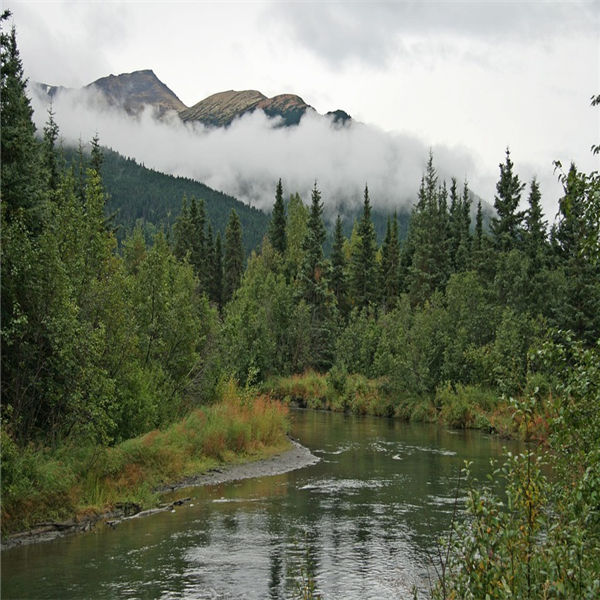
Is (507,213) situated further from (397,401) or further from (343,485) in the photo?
(343,485)

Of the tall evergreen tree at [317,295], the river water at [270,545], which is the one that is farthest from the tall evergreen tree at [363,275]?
the river water at [270,545]

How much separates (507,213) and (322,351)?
2205 cm

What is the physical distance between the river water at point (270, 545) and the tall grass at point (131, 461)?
1210mm

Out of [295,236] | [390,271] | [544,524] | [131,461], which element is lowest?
[131,461]

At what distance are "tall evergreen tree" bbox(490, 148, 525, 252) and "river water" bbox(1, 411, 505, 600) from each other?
40538 millimetres

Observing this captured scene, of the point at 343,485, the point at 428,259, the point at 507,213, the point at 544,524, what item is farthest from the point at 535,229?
the point at 544,524

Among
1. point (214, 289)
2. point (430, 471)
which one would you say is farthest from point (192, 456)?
point (214, 289)

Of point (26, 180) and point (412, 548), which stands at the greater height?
point (26, 180)

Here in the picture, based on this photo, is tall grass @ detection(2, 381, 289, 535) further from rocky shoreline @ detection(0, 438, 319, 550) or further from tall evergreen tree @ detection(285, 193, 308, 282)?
tall evergreen tree @ detection(285, 193, 308, 282)

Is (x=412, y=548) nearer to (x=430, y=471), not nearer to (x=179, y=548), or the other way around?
(x=179, y=548)

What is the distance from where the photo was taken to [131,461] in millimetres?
20719

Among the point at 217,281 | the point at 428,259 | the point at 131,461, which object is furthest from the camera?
the point at 217,281

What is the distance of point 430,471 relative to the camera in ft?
83.3

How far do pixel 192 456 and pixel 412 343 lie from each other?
28028 mm
